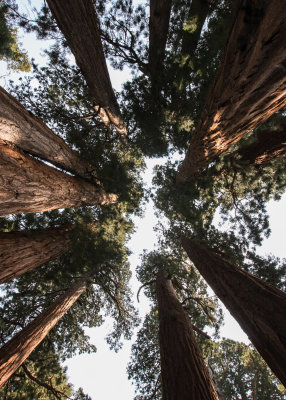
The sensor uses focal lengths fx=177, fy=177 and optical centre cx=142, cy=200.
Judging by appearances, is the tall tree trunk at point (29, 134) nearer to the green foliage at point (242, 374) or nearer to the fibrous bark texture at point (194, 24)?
the fibrous bark texture at point (194, 24)

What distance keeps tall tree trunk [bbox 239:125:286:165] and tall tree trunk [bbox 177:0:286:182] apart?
2.51 metres

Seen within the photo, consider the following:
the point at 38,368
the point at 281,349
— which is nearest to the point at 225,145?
the point at 281,349

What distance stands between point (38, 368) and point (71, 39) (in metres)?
11.2

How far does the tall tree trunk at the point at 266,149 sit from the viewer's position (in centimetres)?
582

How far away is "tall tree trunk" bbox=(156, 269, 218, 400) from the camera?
6.63 feet

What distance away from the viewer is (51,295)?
296 inches

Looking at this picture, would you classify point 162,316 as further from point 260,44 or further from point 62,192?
point 260,44

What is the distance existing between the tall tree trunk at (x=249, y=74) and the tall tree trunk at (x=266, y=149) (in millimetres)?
2505

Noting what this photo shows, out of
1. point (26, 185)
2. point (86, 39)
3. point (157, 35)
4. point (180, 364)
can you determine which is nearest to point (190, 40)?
point (157, 35)

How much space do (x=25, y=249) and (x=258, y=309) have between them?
210 inches

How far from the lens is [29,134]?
12.1 feet

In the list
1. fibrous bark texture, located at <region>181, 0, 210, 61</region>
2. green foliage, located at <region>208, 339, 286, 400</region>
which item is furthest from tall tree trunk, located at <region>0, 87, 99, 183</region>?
green foliage, located at <region>208, 339, 286, 400</region>

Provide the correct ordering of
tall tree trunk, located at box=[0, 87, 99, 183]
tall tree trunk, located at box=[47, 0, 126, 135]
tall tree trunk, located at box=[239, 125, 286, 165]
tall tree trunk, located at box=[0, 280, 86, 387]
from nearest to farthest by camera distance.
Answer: tall tree trunk, located at box=[0, 87, 99, 183], tall tree trunk, located at box=[0, 280, 86, 387], tall tree trunk, located at box=[47, 0, 126, 135], tall tree trunk, located at box=[239, 125, 286, 165]

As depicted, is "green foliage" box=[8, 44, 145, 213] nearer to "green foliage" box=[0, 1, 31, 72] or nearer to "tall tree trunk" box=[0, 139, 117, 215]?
"tall tree trunk" box=[0, 139, 117, 215]
